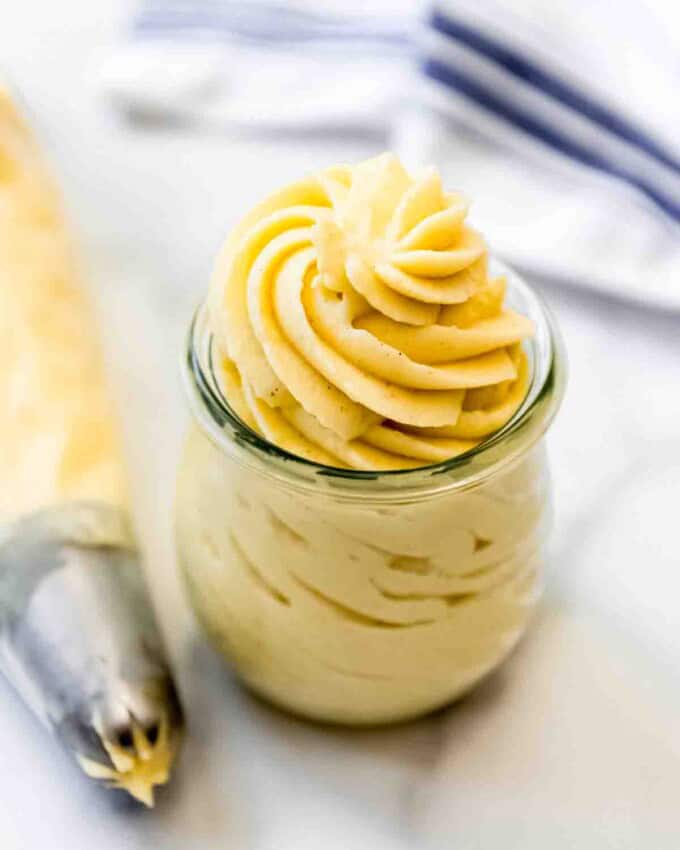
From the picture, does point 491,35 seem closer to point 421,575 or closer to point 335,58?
point 335,58

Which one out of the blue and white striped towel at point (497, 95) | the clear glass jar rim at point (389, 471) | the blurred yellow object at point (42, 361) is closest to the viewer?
the clear glass jar rim at point (389, 471)

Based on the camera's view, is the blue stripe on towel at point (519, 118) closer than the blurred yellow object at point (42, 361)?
No

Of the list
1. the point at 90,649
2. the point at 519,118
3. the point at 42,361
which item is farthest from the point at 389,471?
the point at 519,118

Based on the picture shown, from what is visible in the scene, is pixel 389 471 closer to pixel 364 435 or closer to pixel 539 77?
pixel 364 435

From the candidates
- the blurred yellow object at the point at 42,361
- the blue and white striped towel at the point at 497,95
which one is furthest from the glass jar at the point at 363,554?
the blue and white striped towel at the point at 497,95

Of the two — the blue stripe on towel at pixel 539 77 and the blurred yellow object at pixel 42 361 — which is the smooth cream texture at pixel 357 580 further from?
the blue stripe on towel at pixel 539 77

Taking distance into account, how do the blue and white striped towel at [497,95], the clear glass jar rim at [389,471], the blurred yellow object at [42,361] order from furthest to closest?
the blue and white striped towel at [497,95]
the blurred yellow object at [42,361]
the clear glass jar rim at [389,471]
